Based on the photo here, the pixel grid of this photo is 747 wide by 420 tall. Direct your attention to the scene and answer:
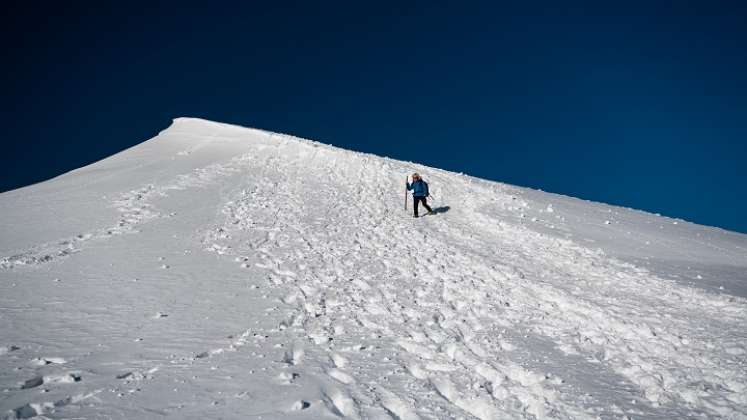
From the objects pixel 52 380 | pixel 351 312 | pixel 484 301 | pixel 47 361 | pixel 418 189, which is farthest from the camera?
pixel 418 189

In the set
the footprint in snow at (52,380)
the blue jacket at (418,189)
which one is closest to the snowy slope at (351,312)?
the footprint in snow at (52,380)

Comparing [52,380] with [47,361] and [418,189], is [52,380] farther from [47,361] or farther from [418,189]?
[418,189]

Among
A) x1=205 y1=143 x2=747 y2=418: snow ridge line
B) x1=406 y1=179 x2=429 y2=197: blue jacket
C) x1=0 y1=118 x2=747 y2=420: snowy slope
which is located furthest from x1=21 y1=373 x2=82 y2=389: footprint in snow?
x1=406 y1=179 x2=429 y2=197: blue jacket

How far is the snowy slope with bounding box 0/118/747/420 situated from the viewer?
6.26 meters

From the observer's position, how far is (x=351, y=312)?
935 cm

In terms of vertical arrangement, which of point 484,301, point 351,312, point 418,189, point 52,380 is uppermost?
point 418,189

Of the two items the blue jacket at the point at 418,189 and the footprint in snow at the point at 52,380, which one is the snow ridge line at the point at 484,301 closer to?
the blue jacket at the point at 418,189

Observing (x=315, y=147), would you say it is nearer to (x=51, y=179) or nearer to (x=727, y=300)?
(x=51, y=179)

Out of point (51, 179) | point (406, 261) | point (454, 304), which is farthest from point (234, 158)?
point (454, 304)

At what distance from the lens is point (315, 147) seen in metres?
29.6

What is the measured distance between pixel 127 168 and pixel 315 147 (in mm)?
11213

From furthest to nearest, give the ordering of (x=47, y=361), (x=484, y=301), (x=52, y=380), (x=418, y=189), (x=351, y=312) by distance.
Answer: (x=418, y=189) < (x=484, y=301) < (x=351, y=312) < (x=47, y=361) < (x=52, y=380)

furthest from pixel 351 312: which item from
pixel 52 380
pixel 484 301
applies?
pixel 52 380

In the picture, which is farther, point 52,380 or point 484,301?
point 484,301
